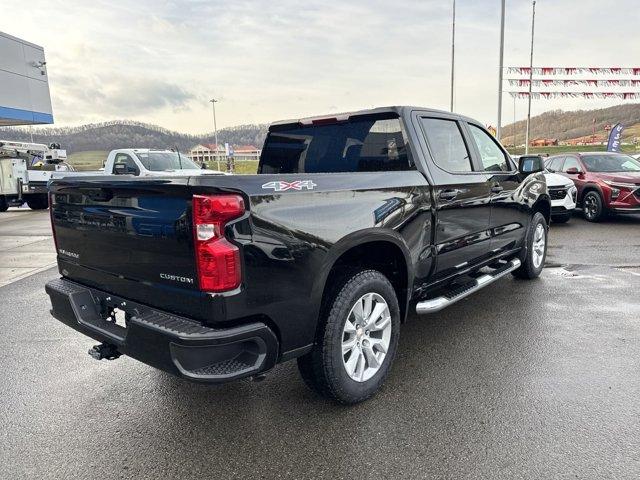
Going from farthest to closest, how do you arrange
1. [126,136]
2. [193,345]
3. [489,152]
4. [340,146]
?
1. [126,136]
2. [489,152]
3. [340,146]
4. [193,345]

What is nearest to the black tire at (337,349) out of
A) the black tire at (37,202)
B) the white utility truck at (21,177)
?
the white utility truck at (21,177)

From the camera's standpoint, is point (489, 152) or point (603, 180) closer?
point (489, 152)

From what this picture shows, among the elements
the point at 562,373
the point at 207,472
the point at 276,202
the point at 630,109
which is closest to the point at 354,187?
the point at 276,202

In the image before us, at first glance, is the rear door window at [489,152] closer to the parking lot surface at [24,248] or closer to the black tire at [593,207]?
the parking lot surface at [24,248]

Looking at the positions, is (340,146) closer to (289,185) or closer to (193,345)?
(289,185)

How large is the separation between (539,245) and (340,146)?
11.0 feet

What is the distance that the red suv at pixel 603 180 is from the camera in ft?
32.6

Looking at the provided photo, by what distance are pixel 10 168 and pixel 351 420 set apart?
58.4 ft

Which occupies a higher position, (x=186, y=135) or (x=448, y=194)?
(x=186, y=135)

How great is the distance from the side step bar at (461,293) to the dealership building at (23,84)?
26000mm

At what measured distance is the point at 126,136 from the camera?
3078 inches

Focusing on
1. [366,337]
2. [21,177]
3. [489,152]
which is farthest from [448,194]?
[21,177]

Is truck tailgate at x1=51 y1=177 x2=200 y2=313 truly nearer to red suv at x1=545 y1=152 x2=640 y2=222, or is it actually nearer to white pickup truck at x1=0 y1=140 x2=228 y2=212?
white pickup truck at x1=0 y1=140 x2=228 y2=212

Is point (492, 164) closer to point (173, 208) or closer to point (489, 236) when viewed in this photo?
point (489, 236)
